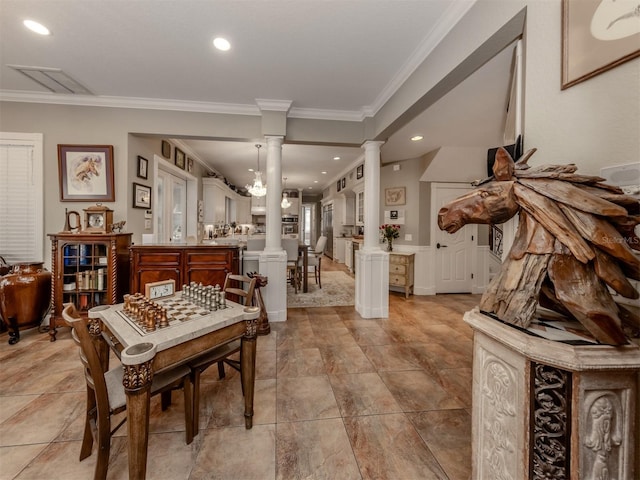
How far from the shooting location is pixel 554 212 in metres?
0.82

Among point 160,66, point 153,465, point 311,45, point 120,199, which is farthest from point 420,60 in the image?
point 120,199

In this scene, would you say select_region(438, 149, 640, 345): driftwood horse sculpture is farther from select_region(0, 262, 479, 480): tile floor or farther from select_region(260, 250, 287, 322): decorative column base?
select_region(260, 250, 287, 322): decorative column base

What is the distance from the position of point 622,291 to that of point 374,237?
288 centimetres

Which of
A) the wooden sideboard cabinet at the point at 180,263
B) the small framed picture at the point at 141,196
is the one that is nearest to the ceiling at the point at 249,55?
the small framed picture at the point at 141,196

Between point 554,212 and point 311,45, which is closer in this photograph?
point 554,212

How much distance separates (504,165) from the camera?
0.92 m

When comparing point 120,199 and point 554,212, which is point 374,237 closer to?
point 554,212

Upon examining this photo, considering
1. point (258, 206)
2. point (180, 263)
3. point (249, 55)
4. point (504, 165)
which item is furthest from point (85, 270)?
point (258, 206)

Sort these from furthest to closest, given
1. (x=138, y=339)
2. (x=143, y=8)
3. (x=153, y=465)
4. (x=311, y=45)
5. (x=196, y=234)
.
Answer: (x=196, y=234)
(x=311, y=45)
(x=143, y=8)
(x=153, y=465)
(x=138, y=339)

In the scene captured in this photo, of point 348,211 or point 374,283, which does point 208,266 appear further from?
point 348,211

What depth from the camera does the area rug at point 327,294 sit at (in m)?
4.27

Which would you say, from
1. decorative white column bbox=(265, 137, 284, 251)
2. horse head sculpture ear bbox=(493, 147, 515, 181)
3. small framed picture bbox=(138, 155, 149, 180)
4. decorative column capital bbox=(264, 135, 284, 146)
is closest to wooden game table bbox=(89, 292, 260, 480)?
horse head sculpture ear bbox=(493, 147, 515, 181)

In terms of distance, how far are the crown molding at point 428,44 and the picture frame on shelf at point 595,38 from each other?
826mm

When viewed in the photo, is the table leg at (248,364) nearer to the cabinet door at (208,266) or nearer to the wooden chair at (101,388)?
the wooden chair at (101,388)
